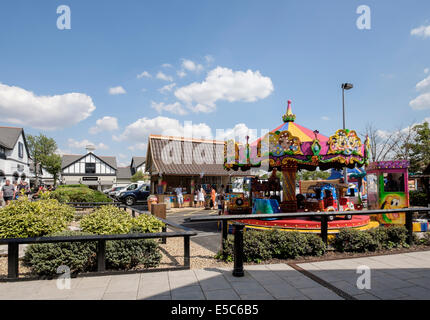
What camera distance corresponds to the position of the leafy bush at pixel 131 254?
5156mm

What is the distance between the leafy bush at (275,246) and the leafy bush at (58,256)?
2.75 metres

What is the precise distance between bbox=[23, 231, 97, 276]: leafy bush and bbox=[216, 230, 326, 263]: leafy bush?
9.02 ft

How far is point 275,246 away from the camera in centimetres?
614

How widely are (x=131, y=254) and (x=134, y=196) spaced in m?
20.9

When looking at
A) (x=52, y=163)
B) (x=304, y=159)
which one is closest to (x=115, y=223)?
(x=304, y=159)

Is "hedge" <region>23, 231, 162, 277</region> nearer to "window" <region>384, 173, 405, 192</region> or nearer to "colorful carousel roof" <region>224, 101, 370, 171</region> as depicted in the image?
"colorful carousel roof" <region>224, 101, 370, 171</region>

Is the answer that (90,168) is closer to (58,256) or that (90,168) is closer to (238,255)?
(58,256)

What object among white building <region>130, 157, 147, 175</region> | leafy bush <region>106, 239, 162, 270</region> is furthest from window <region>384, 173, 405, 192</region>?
white building <region>130, 157, 147, 175</region>

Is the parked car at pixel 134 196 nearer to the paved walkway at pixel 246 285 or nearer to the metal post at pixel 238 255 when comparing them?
the paved walkway at pixel 246 285

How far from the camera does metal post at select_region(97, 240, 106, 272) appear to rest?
16.2 ft
